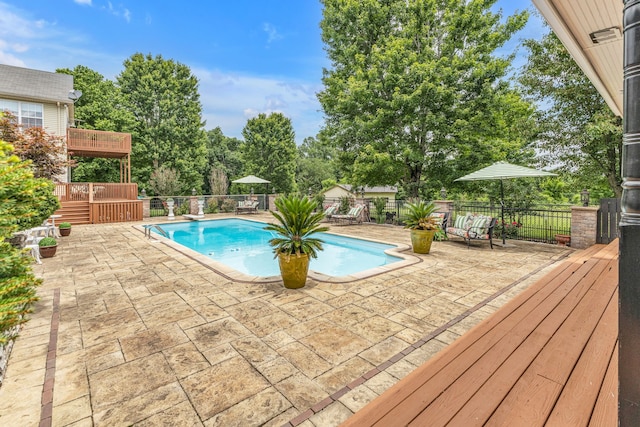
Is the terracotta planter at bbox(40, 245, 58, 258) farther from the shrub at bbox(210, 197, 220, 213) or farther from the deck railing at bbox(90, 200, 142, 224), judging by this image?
the shrub at bbox(210, 197, 220, 213)

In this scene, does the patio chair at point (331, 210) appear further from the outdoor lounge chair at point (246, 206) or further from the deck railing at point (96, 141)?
the deck railing at point (96, 141)

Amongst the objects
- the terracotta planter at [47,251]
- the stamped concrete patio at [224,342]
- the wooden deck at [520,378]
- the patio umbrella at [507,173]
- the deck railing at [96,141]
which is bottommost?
the stamped concrete patio at [224,342]

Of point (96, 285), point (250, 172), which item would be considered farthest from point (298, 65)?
point (96, 285)

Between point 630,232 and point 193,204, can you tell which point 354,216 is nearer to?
point 193,204

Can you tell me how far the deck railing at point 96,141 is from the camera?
15.0 meters

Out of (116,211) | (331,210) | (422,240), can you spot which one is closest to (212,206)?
(116,211)

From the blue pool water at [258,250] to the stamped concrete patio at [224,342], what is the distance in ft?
5.53

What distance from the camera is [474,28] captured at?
42.1 feet

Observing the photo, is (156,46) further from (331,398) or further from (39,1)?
(331,398)

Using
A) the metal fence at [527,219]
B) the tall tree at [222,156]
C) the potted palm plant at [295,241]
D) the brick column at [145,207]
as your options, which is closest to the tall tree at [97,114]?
the tall tree at [222,156]

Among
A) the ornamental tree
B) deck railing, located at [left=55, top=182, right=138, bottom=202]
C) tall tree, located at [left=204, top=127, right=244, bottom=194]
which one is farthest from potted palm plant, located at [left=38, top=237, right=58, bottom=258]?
tall tree, located at [left=204, top=127, right=244, bottom=194]

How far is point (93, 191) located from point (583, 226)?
62.1ft

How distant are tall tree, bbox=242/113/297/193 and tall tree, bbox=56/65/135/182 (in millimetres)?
9330

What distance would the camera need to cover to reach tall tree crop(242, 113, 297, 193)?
27.2 m
